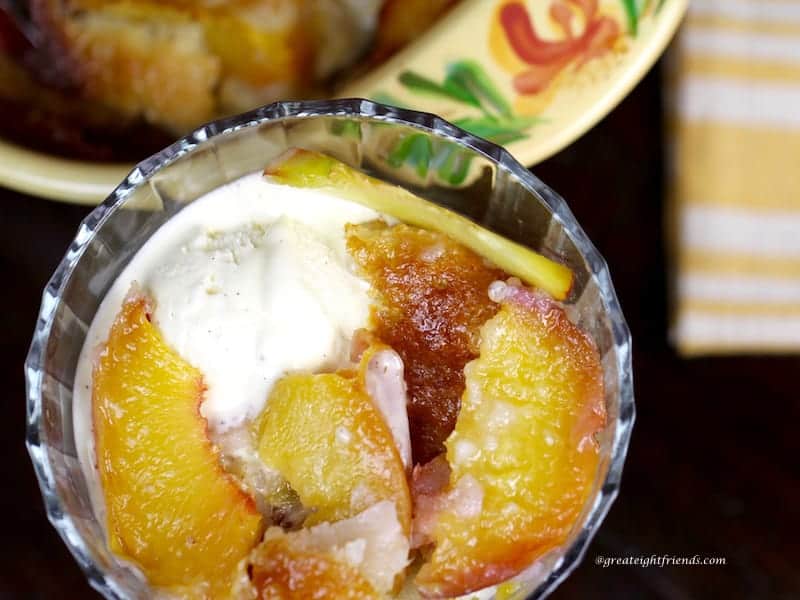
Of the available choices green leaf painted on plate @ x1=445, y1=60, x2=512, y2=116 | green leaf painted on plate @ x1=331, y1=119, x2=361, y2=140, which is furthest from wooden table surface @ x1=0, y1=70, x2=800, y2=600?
green leaf painted on plate @ x1=331, y1=119, x2=361, y2=140

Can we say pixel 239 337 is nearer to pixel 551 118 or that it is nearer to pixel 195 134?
pixel 195 134

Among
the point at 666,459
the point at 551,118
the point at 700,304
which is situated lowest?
the point at 666,459

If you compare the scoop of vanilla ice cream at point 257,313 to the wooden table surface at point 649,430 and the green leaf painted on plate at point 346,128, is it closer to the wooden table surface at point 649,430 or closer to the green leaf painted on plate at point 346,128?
the green leaf painted on plate at point 346,128

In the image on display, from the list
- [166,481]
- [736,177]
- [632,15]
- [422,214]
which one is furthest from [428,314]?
[736,177]

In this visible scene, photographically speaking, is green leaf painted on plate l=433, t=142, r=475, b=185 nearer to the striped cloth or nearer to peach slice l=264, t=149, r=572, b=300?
peach slice l=264, t=149, r=572, b=300

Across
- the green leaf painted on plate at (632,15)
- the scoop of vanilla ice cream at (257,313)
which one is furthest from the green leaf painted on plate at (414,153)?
the green leaf painted on plate at (632,15)

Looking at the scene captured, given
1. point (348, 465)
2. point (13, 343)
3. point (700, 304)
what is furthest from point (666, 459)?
point (13, 343)

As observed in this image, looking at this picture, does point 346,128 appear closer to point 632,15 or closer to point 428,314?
point 428,314
